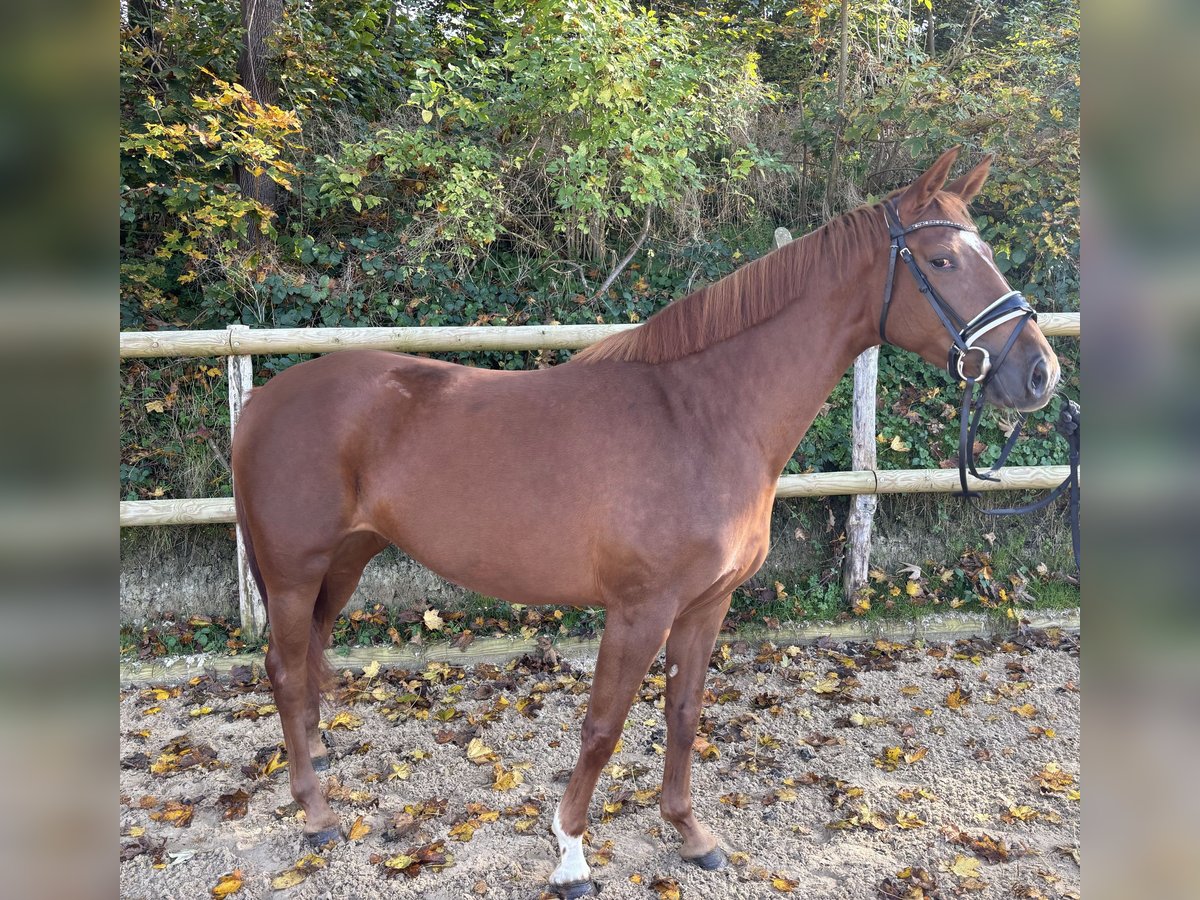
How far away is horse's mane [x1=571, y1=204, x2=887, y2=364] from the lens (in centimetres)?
248

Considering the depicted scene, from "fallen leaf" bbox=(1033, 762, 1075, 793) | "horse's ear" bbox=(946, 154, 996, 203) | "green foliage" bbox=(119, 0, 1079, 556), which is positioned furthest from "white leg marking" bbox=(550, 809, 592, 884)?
"green foliage" bbox=(119, 0, 1079, 556)

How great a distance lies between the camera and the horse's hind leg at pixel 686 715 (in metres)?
2.79

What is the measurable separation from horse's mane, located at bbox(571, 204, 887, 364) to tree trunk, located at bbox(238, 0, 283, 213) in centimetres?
383

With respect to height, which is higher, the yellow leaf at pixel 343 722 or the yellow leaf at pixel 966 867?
the yellow leaf at pixel 966 867

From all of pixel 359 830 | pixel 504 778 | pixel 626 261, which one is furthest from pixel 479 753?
pixel 626 261

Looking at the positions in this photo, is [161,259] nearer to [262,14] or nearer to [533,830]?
[262,14]

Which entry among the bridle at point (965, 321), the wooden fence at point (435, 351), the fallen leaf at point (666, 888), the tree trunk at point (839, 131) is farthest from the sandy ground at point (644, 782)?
the tree trunk at point (839, 131)

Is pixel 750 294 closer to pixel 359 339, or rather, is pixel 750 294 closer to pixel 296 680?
pixel 296 680

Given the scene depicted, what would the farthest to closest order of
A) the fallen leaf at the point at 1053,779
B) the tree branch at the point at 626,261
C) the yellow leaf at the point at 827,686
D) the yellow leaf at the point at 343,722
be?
the tree branch at the point at 626,261
the yellow leaf at the point at 827,686
the yellow leaf at the point at 343,722
the fallen leaf at the point at 1053,779

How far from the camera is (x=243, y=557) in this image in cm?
434

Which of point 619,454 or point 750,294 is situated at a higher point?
point 750,294

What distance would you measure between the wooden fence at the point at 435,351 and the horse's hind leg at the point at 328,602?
121 centimetres

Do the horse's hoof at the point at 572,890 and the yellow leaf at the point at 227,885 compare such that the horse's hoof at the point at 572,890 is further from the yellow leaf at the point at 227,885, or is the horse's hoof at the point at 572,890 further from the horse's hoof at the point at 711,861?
the yellow leaf at the point at 227,885

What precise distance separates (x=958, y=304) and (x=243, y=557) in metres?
3.94
